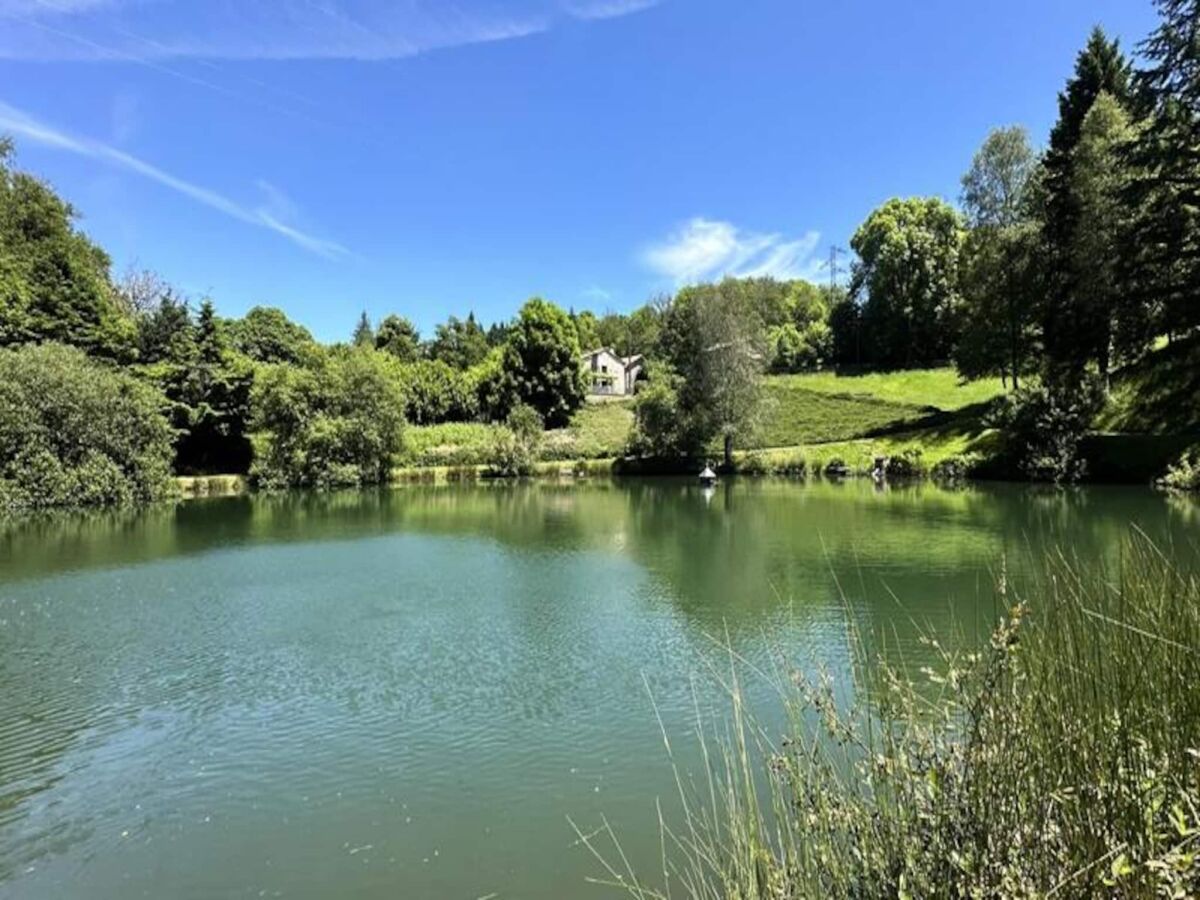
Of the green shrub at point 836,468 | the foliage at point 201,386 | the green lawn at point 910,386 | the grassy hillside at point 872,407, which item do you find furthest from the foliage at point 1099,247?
the foliage at point 201,386

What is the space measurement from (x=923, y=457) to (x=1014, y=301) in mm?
9590

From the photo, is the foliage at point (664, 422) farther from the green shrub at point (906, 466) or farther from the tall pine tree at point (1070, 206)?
the tall pine tree at point (1070, 206)

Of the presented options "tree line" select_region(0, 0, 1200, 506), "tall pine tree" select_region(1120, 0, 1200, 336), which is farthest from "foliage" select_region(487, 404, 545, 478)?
"tall pine tree" select_region(1120, 0, 1200, 336)

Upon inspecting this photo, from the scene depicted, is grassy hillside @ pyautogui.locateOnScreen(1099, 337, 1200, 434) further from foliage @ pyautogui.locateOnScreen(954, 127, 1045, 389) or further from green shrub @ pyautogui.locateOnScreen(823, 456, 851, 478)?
green shrub @ pyautogui.locateOnScreen(823, 456, 851, 478)

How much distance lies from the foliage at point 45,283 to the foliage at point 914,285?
5656 centimetres

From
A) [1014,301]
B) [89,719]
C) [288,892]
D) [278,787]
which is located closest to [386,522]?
[89,719]

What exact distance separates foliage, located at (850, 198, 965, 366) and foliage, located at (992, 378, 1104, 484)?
25395 millimetres

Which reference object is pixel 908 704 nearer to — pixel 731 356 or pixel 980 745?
pixel 980 745

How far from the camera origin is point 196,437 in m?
49.6

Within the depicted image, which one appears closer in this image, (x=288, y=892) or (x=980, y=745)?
(x=980, y=745)

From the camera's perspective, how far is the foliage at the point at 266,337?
251ft

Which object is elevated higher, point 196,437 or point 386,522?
point 196,437

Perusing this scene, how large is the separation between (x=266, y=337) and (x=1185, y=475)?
76.3 meters

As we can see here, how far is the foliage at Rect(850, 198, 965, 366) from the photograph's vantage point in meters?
63.7
